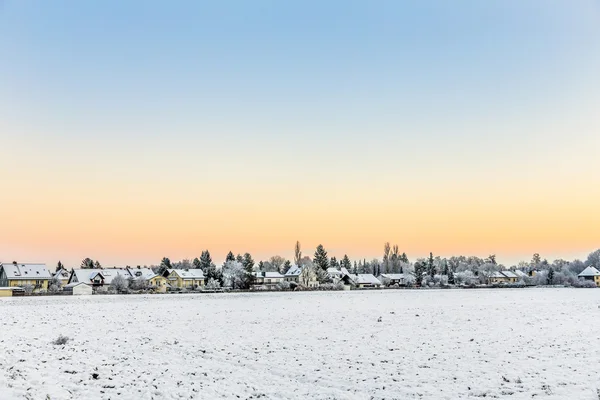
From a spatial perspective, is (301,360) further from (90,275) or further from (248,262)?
(90,275)

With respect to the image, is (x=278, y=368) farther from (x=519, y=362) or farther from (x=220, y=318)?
(x=220, y=318)

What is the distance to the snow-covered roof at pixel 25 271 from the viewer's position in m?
119

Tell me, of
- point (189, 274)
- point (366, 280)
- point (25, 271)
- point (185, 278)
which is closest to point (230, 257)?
point (185, 278)

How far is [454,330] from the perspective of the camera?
29547 mm

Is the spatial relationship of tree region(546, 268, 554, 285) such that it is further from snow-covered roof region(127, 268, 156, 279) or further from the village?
snow-covered roof region(127, 268, 156, 279)

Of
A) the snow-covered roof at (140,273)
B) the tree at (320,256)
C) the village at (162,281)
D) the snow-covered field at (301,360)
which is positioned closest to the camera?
the snow-covered field at (301,360)

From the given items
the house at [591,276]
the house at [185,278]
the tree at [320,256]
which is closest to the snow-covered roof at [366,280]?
the tree at [320,256]

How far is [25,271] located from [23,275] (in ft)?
5.78

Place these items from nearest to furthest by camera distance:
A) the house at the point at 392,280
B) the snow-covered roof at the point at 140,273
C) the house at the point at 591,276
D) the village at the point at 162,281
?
the village at the point at 162,281
the snow-covered roof at the point at 140,273
the house at the point at 591,276
the house at the point at 392,280

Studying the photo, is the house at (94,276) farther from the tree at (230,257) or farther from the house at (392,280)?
the house at (392,280)

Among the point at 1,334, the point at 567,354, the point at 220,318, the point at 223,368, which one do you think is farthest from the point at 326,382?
the point at 220,318

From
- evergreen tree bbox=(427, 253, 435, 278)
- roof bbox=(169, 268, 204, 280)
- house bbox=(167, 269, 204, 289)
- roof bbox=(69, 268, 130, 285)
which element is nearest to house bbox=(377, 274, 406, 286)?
evergreen tree bbox=(427, 253, 435, 278)

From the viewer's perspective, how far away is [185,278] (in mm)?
143750

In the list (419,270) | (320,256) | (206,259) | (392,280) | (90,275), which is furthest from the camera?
(392,280)
